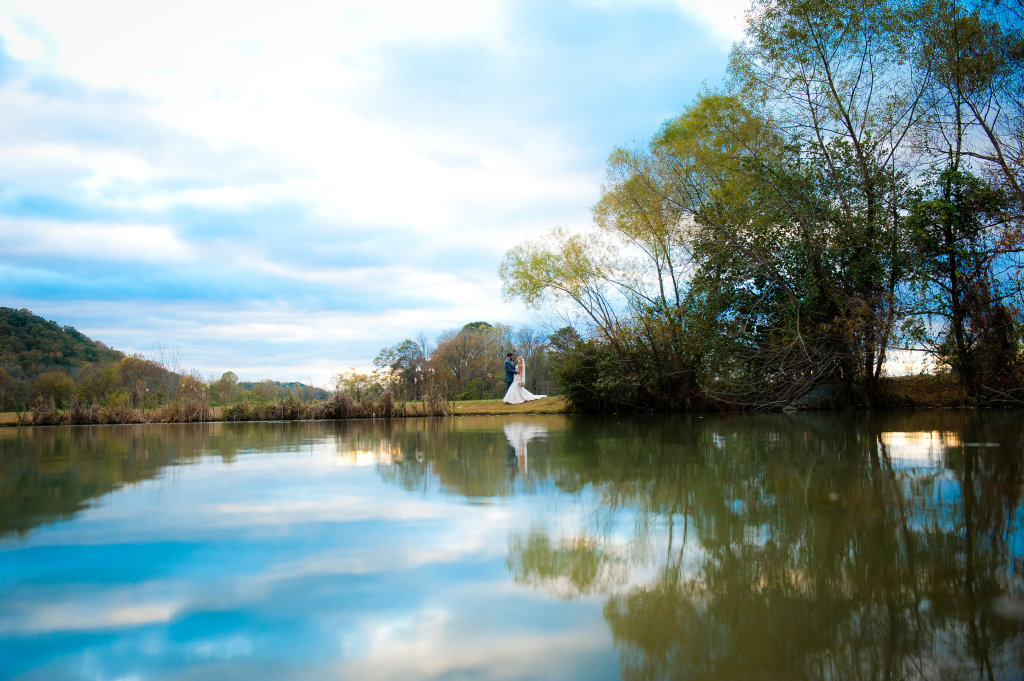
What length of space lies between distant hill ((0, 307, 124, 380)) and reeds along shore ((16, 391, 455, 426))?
15.4m

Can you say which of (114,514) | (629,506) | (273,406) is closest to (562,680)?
(629,506)

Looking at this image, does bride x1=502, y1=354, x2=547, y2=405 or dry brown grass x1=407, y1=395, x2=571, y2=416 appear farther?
bride x1=502, y1=354, x2=547, y2=405

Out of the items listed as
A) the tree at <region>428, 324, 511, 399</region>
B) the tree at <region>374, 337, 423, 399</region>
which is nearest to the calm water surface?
the tree at <region>374, 337, 423, 399</region>

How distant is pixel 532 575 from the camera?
109 inches

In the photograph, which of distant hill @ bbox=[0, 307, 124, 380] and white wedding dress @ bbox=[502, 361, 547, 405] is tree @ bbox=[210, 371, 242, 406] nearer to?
white wedding dress @ bbox=[502, 361, 547, 405]

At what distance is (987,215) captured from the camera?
1388cm

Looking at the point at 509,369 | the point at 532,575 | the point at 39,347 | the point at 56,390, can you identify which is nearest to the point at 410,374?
the point at 509,369

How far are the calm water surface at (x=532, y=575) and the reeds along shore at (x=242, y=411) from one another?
45.6 ft

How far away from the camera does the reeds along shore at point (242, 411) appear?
64.5 feet

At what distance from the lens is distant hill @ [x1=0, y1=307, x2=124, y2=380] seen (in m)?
33.5

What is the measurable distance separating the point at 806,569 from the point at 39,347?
44300mm

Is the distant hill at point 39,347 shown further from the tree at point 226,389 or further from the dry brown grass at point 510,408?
the dry brown grass at point 510,408

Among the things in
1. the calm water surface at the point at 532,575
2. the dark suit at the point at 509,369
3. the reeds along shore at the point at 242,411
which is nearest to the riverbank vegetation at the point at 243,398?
the reeds along shore at the point at 242,411

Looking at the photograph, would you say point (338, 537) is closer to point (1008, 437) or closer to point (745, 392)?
point (1008, 437)
